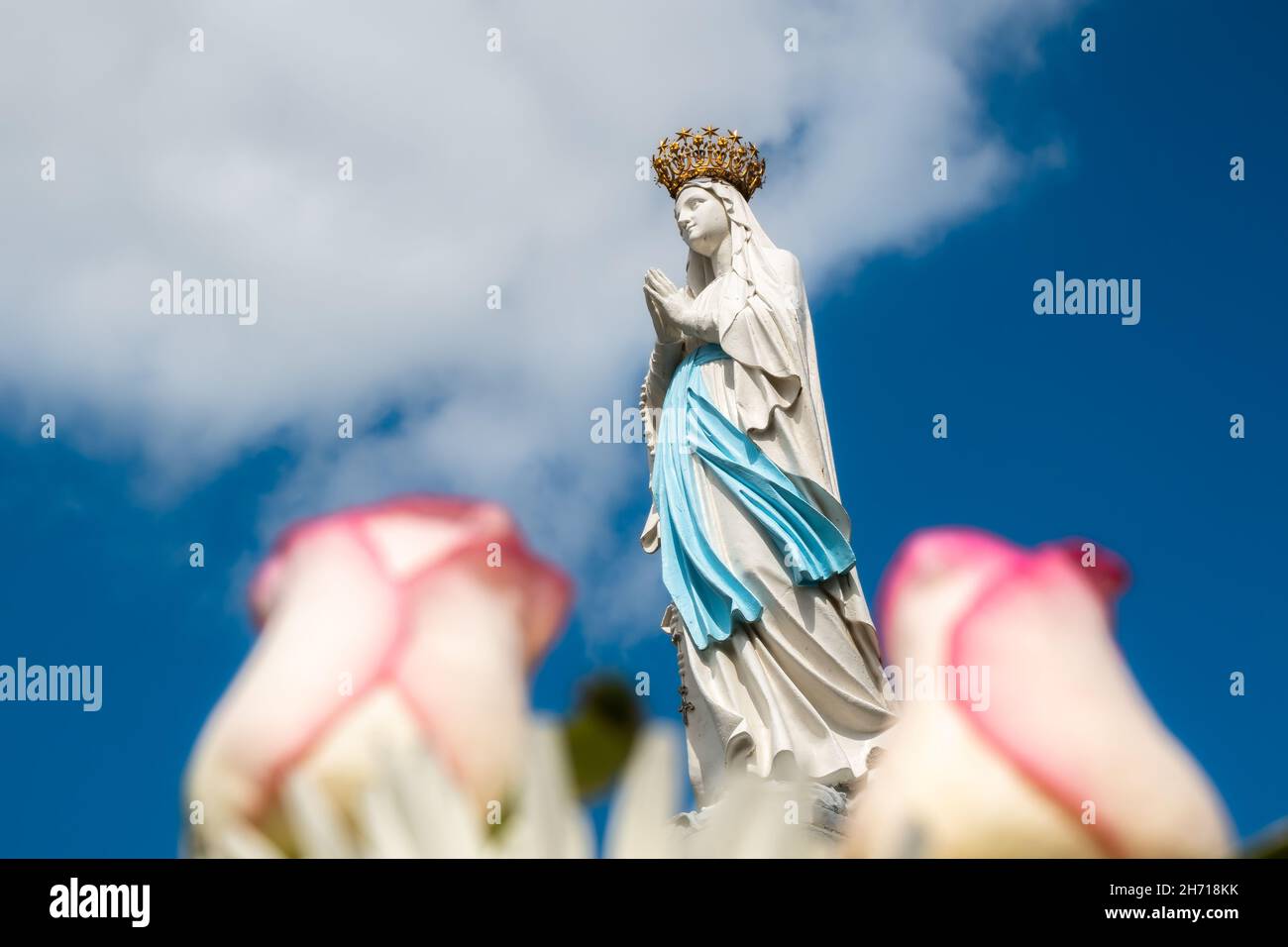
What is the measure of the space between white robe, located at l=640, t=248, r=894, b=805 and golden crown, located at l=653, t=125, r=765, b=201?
0.68 m

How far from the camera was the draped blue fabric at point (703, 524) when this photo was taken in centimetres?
827

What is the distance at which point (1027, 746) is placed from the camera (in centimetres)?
131

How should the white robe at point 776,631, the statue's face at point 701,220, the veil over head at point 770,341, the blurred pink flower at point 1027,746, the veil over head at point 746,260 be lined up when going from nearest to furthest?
the blurred pink flower at point 1027,746
the white robe at point 776,631
the veil over head at point 770,341
the veil over head at point 746,260
the statue's face at point 701,220

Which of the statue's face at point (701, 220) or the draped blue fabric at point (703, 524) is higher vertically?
the statue's face at point (701, 220)

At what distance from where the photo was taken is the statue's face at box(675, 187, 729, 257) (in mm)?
9016

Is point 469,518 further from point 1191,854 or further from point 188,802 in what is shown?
A: point 1191,854

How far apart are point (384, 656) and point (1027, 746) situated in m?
0.50

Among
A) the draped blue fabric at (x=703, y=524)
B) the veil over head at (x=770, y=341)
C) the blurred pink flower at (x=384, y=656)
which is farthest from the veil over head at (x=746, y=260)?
Result: the blurred pink flower at (x=384, y=656)

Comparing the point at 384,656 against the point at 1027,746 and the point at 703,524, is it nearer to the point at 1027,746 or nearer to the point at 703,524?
the point at 1027,746

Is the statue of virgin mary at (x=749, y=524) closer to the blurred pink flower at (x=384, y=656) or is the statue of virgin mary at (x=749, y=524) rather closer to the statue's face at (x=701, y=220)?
the statue's face at (x=701, y=220)

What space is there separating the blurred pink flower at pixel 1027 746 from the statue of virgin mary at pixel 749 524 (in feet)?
20.9

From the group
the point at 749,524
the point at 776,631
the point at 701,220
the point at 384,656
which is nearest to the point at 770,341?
the point at 701,220

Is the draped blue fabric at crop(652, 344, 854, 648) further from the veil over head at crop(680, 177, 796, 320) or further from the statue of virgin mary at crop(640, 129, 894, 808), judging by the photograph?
the veil over head at crop(680, 177, 796, 320)

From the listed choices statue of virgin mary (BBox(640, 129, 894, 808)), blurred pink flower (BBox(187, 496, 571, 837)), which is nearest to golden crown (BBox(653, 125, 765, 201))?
statue of virgin mary (BBox(640, 129, 894, 808))
